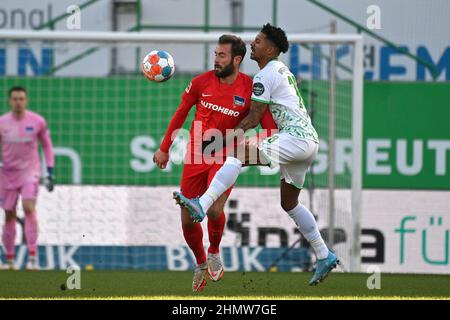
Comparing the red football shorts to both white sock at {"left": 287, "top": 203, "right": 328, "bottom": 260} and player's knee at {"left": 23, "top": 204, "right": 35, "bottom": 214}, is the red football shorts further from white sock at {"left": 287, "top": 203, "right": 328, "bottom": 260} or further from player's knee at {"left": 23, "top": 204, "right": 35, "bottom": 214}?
player's knee at {"left": 23, "top": 204, "right": 35, "bottom": 214}

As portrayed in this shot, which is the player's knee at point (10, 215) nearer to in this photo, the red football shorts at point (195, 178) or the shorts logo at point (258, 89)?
the red football shorts at point (195, 178)

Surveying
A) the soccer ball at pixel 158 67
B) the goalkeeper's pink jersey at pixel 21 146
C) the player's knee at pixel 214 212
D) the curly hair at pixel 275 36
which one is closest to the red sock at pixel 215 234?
the player's knee at pixel 214 212

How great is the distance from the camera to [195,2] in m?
15.6

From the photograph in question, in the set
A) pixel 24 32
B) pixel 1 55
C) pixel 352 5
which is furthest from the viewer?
pixel 352 5

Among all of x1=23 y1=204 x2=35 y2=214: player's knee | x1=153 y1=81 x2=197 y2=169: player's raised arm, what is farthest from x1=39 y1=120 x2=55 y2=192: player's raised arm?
x1=153 y1=81 x2=197 y2=169: player's raised arm

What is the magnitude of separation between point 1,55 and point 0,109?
1140 mm

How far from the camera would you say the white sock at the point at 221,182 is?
27.7 ft

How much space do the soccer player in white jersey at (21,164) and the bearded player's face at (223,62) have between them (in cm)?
415

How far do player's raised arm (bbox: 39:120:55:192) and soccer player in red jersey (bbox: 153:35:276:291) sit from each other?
3.88 metres

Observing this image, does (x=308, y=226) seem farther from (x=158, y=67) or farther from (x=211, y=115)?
(x=158, y=67)
